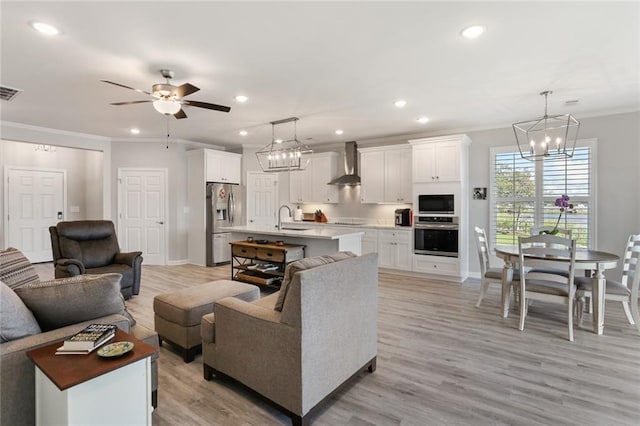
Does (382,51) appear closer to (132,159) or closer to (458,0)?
(458,0)

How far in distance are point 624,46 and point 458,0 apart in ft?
5.88

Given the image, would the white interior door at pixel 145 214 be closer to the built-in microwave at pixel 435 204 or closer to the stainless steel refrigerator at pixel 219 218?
the stainless steel refrigerator at pixel 219 218

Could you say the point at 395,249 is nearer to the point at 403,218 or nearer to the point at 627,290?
the point at 403,218

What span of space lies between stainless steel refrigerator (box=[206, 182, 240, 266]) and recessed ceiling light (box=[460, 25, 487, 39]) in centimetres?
558

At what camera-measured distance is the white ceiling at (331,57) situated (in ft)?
7.52

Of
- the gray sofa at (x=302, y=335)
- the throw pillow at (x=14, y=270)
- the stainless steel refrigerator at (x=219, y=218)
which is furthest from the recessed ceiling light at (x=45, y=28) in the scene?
the stainless steel refrigerator at (x=219, y=218)

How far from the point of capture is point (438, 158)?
5660 millimetres

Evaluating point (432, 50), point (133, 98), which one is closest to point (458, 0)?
point (432, 50)

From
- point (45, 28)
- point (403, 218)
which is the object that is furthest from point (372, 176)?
point (45, 28)

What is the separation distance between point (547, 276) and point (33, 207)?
380 inches

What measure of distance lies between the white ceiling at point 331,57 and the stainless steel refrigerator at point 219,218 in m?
2.24

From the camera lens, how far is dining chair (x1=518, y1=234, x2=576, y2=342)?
10.7ft

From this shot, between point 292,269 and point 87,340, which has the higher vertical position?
point 292,269

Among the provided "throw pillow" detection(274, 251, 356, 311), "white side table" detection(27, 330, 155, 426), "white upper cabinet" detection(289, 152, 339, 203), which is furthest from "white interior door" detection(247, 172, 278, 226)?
"white side table" detection(27, 330, 155, 426)
